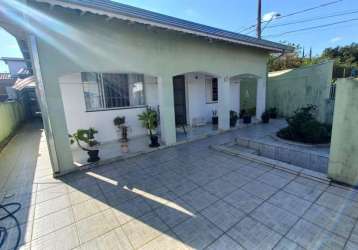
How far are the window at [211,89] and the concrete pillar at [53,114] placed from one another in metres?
6.70

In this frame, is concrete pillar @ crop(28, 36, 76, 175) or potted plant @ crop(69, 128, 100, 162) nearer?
concrete pillar @ crop(28, 36, 76, 175)

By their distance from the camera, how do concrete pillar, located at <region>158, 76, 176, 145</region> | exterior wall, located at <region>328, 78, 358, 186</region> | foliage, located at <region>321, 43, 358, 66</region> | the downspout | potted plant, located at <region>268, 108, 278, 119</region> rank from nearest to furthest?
exterior wall, located at <region>328, 78, 358, 186</region> → the downspout → concrete pillar, located at <region>158, 76, 176, 145</region> → potted plant, located at <region>268, 108, 278, 119</region> → foliage, located at <region>321, 43, 358, 66</region>

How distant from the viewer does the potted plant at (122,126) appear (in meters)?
6.49

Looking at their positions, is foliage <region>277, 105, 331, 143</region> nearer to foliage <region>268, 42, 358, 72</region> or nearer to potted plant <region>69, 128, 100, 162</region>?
potted plant <region>69, 128, 100, 162</region>

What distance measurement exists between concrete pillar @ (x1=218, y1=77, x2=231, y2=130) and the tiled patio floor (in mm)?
3254

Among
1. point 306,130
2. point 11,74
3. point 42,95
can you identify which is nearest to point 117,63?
point 42,95

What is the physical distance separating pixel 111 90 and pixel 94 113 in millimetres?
1066

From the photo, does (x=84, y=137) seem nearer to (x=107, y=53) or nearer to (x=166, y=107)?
(x=107, y=53)

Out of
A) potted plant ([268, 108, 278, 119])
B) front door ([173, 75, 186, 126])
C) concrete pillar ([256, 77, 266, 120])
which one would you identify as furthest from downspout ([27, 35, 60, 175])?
potted plant ([268, 108, 278, 119])

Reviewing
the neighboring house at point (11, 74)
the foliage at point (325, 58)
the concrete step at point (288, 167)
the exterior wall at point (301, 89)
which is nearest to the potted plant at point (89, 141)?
the concrete step at point (288, 167)

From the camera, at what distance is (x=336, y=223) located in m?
2.24

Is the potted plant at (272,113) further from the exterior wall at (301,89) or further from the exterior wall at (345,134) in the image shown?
the exterior wall at (345,134)

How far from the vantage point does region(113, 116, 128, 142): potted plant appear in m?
6.49

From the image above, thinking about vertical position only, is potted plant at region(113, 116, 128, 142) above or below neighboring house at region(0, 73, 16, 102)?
below
